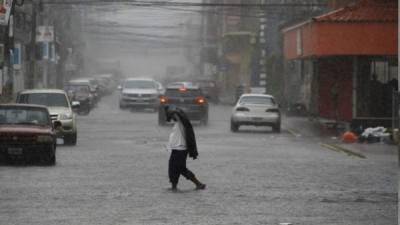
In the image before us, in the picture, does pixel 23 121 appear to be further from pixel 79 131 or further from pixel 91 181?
pixel 79 131

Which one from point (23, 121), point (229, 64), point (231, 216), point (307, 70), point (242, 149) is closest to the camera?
point (231, 216)

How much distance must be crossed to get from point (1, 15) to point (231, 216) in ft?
56.6

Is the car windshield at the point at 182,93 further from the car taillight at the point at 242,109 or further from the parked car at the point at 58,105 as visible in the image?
the parked car at the point at 58,105

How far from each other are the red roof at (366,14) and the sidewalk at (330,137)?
4.09 meters

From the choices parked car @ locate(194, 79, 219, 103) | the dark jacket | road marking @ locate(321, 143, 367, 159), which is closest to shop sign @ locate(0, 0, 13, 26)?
road marking @ locate(321, 143, 367, 159)

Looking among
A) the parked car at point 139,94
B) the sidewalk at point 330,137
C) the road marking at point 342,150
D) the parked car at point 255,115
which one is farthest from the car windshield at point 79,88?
the road marking at point 342,150

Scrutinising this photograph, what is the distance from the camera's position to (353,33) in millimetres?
48156

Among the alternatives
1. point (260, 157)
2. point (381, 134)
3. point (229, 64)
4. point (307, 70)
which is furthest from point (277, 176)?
point (229, 64)

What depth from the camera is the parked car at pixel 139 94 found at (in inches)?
2763

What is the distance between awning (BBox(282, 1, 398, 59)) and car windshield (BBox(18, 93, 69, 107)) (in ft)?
44.4

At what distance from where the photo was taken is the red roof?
48.0 meters

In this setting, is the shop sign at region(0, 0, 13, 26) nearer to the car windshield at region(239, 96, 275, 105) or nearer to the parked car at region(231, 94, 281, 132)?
the parked car at region(231, 94, 281, 132)

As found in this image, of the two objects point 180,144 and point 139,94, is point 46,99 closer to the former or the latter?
point 180,144

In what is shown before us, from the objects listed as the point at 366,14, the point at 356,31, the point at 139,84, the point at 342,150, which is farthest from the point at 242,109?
the point at 139,84
